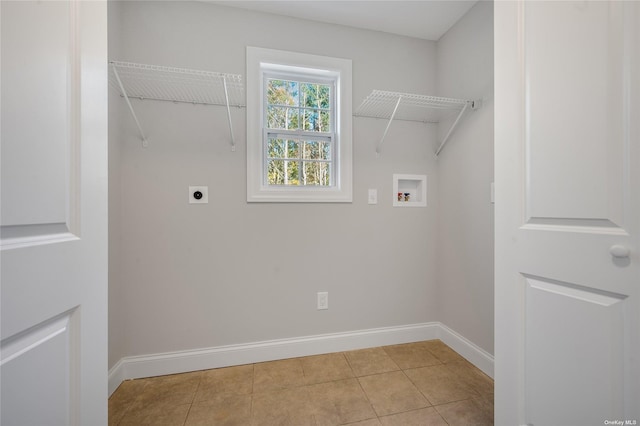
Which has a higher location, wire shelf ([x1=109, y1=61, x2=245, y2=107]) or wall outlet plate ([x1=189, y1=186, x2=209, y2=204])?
wire shelf ([x1=109, y1=61, x2=245, y2=107])

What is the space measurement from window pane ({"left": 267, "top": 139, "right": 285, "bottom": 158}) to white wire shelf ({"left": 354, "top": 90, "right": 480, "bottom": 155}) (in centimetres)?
64

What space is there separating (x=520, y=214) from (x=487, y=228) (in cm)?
78

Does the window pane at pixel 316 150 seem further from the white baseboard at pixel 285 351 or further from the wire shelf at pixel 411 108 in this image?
the white baseboard at pixel 285 351

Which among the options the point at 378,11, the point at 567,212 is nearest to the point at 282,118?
the point at 378,11

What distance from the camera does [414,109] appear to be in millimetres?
1963

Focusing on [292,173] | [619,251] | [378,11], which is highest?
[378,11]

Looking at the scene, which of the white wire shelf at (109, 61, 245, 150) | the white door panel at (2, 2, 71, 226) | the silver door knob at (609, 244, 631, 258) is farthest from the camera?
the white wire shelf at (109, 61, 245, 150)

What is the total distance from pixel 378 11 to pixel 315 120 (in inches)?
34.1

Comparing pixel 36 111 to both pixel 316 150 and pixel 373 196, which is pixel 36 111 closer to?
pixel 316 150

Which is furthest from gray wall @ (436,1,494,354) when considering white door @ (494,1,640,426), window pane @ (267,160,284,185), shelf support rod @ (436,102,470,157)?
window pane @ (267,160,284,185)

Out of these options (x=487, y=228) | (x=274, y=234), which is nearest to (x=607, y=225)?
(x=487, y=228)

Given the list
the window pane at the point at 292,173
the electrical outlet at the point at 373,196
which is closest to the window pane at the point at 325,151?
the window pane at the point at 292,173

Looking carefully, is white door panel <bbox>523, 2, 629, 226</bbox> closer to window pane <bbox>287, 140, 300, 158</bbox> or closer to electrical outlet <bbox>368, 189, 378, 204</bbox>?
electrical outlet <bbox>368, 189, 378, 204</bbox>

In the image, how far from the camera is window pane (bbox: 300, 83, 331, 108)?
1.95 meters
